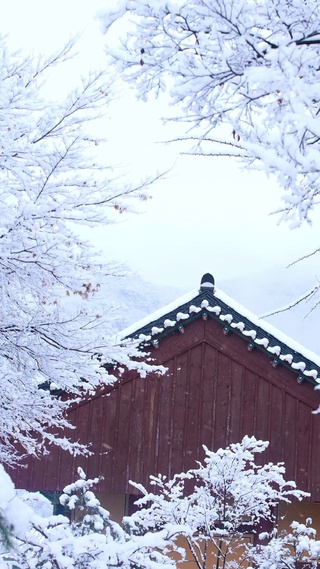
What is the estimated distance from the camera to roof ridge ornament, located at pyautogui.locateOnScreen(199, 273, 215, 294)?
36.7ft

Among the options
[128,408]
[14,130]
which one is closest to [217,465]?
[128,408]

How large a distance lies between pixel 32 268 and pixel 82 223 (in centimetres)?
80

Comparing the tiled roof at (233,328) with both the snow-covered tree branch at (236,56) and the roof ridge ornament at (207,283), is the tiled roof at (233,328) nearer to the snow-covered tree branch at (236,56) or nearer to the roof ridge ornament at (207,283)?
the roof ridge ornament at (207,283)

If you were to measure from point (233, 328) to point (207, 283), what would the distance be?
103 cm

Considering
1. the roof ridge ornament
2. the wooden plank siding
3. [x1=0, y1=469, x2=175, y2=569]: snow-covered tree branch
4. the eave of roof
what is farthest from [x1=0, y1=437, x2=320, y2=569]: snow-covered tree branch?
the roof ridge ornament

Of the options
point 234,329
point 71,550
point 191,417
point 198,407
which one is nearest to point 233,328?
point 234,329

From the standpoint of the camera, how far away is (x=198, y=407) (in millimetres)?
10641

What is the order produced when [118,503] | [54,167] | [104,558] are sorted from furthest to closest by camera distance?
[118,503] < [54,167] < [104,558]

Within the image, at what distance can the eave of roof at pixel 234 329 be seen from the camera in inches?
413

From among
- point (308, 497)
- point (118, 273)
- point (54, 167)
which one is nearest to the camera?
point (54, 167)

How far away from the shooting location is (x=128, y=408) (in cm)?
1070

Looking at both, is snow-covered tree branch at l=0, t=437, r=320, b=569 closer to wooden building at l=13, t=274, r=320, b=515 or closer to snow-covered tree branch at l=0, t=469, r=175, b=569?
snow-covered tree branch at l=0, t=469, r=175, b=569

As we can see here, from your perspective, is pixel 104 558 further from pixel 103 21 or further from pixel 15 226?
pixel 15 226

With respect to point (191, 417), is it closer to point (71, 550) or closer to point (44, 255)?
point (44, 255)
